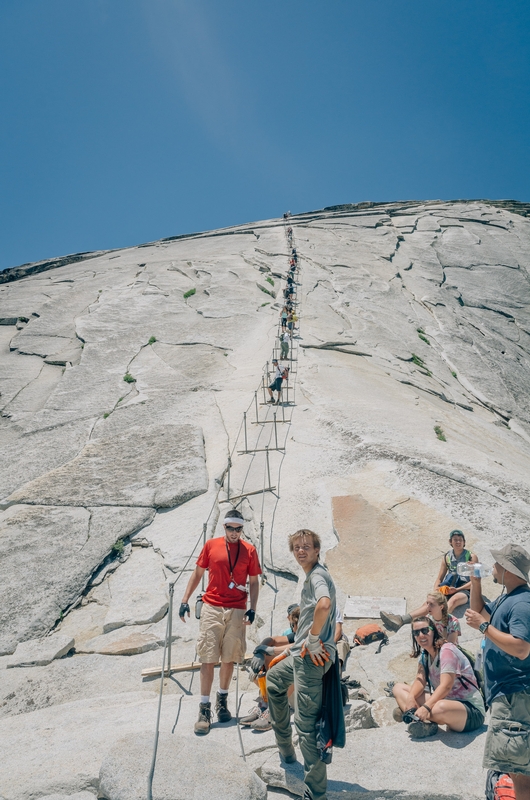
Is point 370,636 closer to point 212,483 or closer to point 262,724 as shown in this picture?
point 262,724

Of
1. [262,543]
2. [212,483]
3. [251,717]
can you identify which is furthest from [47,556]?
[251,717]

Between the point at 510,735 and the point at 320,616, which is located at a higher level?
the point at 320,616

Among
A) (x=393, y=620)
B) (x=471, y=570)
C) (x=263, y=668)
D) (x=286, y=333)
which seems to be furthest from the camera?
(x=286, y=333)

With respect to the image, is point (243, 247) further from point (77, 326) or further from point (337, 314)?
point (77, 326)

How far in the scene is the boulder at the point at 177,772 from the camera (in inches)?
143

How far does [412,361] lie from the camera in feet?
65.6

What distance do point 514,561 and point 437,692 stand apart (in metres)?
1.70

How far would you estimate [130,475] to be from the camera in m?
10.4

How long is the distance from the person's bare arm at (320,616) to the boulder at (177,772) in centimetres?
107

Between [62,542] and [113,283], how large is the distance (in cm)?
2059

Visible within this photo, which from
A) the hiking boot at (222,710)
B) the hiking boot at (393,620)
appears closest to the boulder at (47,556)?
the hiking boot at (222,710)

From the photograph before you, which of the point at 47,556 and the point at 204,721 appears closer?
the point at 204,721

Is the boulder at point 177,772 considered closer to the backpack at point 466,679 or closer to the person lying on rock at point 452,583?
the backpack at point 466,679

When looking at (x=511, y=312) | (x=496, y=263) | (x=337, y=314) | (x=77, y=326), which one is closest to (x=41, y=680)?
(x=77, y=326)
